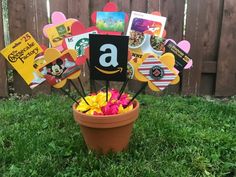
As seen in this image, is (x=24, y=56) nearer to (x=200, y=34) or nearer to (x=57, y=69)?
(x=57, y=69)

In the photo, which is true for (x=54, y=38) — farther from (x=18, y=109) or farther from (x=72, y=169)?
(x=18, y=109)

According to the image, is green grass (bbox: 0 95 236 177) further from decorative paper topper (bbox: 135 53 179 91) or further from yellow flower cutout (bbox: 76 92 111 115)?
decorative paper topper (bbox: 135 53 179 91)

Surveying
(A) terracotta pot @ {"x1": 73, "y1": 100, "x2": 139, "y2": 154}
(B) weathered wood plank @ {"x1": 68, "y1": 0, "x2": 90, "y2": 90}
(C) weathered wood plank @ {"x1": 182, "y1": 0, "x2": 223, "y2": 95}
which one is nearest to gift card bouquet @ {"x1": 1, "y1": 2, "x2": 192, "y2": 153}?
(A) terracotta pot @ {"x1": 73, "y1": 100, "x2": 139, "y2": 154}

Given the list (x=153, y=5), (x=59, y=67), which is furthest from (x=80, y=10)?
(x=59, y=67)

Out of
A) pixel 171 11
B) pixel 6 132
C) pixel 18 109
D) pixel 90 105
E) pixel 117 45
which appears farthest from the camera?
pixel 171 11

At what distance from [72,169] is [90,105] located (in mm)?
444

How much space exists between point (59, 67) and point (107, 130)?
0.52 m

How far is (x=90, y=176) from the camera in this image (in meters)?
2.17

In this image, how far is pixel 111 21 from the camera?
95.6 inches

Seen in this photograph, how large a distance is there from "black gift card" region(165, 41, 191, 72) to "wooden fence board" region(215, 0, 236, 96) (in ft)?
5.58

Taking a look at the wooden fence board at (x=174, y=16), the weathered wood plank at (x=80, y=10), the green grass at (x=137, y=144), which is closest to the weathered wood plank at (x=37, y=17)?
the weathered wood plank at (x=80, y=10)

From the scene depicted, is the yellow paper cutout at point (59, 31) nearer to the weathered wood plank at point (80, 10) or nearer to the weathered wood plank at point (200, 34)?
the weathered wood plank at point (80, 10)

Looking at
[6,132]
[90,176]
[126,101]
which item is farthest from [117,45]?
[6,132]

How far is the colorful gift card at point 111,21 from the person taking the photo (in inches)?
94.6
